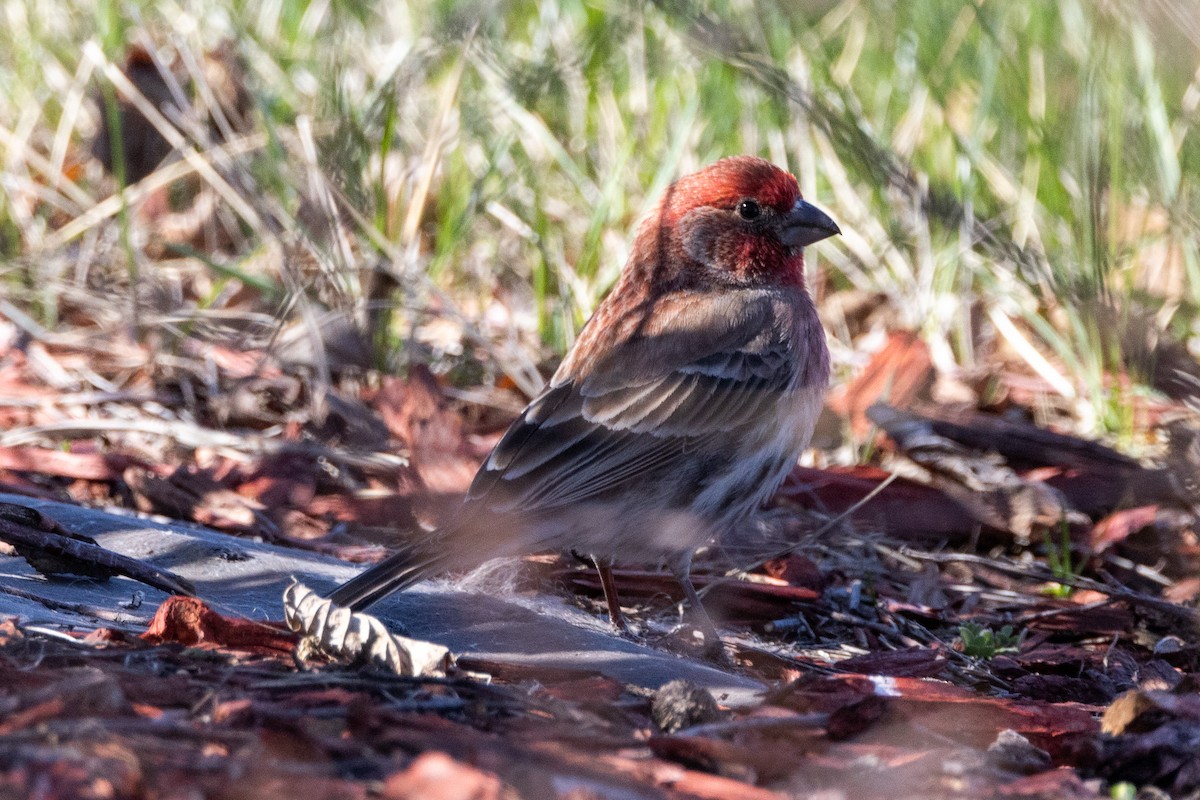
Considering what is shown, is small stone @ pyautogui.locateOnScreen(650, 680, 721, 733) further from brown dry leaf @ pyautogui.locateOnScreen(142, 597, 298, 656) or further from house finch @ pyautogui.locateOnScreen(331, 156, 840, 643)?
house finch @ pyautogui.locateOnScreen(331, 156, 840, 643)

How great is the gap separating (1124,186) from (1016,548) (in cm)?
167

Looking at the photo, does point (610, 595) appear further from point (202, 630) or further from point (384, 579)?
point (202, 630)

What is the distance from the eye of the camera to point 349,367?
5.84 metres

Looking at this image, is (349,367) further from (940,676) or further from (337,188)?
(940,676)

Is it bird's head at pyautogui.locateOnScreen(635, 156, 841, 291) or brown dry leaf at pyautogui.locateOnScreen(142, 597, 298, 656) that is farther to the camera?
bird's head at pyautogui.locateOnScreen(635, 156, 841, 291)

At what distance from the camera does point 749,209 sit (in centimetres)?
473

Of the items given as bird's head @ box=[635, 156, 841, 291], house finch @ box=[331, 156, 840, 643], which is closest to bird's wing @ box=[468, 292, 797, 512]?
house finch @ box=[331, 156, 840, 643]

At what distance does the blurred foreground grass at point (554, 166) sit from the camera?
589 cm

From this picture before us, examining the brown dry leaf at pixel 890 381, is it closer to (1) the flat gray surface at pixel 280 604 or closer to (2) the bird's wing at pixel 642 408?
(2) the bird's wing at pixel 642 408

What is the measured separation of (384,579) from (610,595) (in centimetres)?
92

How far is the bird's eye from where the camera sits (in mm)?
4727

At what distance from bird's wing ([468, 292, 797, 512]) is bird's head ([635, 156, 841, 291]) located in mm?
195

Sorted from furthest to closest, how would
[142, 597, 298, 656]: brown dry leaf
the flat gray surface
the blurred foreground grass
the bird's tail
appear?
the blurred foreground grass → the bird's tail → the flat gray surface → [142, 597, 298, 656]: brown dry leaf

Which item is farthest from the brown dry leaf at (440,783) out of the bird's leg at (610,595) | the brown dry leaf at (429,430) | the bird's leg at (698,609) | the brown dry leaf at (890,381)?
the brown dry leaf at (890,381)
